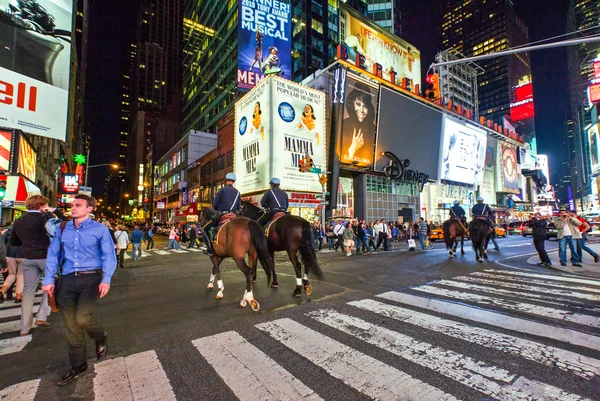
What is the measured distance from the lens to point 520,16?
15900cm

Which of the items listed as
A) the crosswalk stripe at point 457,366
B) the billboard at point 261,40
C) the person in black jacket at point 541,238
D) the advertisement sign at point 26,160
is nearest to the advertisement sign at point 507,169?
the billboard at point 261,40

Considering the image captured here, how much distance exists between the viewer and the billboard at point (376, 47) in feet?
123

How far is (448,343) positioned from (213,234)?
519 centimetres

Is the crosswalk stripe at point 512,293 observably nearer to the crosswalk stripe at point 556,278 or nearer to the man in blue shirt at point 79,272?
the crosswalk stripe at point 556,278

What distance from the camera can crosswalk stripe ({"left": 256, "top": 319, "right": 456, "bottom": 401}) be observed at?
9.30ft

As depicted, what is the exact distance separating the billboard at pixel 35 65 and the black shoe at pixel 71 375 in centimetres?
1524

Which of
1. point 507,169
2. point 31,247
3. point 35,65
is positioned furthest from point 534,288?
point 507,169

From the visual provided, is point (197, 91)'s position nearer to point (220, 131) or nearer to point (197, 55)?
point (197, 55)

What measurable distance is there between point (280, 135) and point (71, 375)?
87.0 ft

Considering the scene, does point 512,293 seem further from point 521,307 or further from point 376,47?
point 376,47

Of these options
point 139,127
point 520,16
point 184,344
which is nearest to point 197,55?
point 139,127

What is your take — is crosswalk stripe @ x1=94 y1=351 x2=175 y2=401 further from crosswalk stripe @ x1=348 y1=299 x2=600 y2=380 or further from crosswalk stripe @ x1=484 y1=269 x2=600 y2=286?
crosswalk stripe @ x1=484 y1=269 x2=600 y2=286

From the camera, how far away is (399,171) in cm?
3847

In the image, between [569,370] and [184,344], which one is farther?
[184,344]
